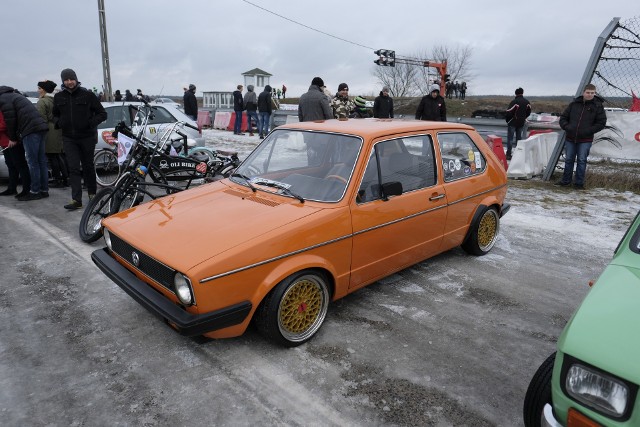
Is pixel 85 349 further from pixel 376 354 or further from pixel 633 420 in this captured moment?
pixel 633 420

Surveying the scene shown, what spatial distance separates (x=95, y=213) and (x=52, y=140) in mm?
3459

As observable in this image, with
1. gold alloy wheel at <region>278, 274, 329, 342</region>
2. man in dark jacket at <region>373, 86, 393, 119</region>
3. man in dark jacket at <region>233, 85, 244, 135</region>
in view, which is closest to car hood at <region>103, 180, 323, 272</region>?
gold alloy wheel at <region>278, 274, 329, 342</region>

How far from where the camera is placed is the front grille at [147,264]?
2.83 m

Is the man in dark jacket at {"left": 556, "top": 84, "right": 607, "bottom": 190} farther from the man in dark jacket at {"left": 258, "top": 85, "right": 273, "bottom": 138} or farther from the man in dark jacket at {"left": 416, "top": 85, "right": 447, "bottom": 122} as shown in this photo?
the man in dark jacket at {"left": 258, "top": 85, "right": 273, "bottom": 138}

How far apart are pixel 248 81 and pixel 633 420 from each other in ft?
160

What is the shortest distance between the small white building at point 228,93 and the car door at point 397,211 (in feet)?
123

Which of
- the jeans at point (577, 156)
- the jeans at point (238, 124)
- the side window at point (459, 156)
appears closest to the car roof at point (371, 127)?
the side window at point (459, 156)

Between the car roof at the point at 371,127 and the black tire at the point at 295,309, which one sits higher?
the car roof at the point at 371,127

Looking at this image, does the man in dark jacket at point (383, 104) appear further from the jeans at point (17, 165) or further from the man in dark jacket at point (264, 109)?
the jeans at point (17, 165)

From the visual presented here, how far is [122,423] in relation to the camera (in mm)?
2449

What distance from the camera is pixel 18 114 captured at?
22.6 feet

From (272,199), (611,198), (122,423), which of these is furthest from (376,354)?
(611,198)

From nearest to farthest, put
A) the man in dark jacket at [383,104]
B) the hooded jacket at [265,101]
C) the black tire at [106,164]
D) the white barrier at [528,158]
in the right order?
the black tire at [106,164], the white barrier at [528,158], the man in dark jacket at [383,104], the hooded jacket at [265,101]

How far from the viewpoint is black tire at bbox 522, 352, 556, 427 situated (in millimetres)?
2131
